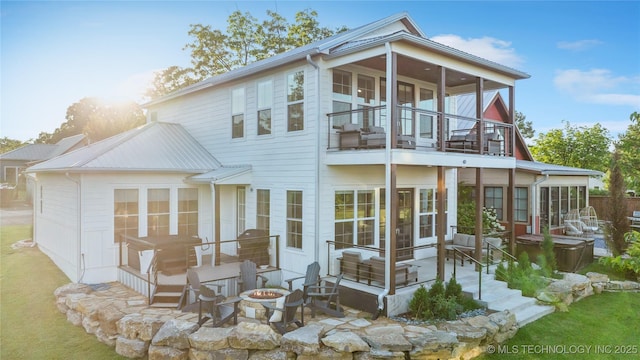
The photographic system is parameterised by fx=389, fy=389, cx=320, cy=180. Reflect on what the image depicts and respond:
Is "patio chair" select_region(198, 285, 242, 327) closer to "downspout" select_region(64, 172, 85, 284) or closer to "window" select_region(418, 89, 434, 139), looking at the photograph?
"downspout" select_region(64, 172, 85, 284)

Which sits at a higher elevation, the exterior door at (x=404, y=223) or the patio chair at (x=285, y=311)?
the exterior door at (x=404, y=223)

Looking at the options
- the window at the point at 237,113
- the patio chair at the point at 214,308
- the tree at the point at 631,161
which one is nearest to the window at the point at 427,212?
the tree at the point at 631,161

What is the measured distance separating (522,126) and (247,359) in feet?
191

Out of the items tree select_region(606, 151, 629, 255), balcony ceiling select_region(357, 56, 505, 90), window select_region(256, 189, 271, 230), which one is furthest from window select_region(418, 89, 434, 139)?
tree select_region(606, 151, 629, 255)

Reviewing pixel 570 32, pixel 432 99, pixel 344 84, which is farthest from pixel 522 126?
pixel 344 84

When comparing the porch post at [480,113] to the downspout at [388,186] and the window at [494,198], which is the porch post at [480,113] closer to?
the downspout at [388,186]

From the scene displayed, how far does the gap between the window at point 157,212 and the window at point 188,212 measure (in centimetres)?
44

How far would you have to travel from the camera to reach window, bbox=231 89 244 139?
513 inches

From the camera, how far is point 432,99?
43.7ft

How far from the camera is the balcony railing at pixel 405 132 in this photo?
9695mm

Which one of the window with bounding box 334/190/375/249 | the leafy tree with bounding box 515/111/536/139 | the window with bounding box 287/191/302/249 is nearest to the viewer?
the window with bounding box 334/190/375/249

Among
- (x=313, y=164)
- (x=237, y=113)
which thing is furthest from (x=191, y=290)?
(x=237, y=113)

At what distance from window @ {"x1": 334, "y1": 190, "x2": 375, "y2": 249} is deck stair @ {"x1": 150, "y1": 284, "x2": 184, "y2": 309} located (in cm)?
411

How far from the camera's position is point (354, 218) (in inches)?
430
